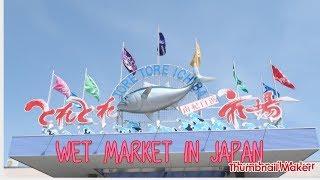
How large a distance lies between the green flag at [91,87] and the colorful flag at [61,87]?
1578 mm

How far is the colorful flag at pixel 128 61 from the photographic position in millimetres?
39822

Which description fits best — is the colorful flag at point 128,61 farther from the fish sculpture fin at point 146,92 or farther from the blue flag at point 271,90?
the blue flag at point 271,90

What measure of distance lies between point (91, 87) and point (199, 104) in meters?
9.74

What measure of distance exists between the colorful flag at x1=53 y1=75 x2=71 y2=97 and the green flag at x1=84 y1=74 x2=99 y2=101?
158cm

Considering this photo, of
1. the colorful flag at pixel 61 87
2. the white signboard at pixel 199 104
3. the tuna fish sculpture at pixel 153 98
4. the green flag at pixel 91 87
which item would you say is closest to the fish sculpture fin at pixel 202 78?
the tuna fish sculpture at pixel 153 98

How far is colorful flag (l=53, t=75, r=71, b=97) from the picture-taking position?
39656mm

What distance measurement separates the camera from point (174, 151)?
1332 inches

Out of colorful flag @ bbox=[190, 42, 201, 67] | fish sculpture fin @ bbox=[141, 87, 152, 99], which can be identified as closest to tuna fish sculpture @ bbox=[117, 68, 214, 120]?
fish sculpture fin @ bbox=[141, 87, 152, 99]

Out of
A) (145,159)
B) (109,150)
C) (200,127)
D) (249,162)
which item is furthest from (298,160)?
(109,150)

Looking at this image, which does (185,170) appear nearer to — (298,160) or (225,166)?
(225,166)

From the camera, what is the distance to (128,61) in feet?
133

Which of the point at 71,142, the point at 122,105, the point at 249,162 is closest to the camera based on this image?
the point at 249,162

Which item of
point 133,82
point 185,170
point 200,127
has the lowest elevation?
point 185,170

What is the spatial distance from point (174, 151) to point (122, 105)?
20.9 feet
